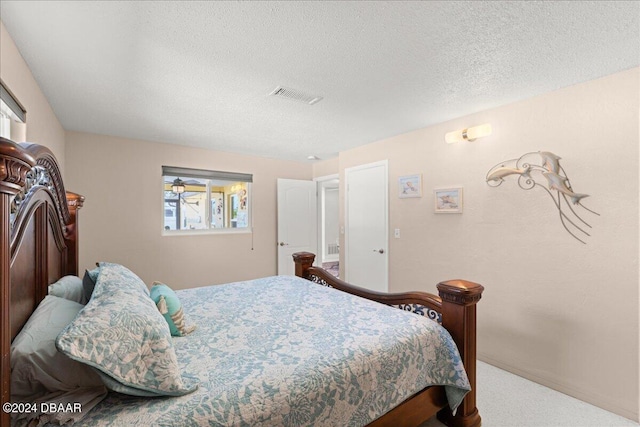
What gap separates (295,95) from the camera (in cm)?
243

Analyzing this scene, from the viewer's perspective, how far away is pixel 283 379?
3.77ft

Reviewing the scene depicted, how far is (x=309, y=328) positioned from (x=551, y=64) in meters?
2.26

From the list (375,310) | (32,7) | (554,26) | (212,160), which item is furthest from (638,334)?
(212,160)

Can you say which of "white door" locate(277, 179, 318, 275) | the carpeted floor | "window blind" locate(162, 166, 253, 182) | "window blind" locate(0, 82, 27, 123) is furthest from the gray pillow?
"white door" locate(277, 179, 318, 275)

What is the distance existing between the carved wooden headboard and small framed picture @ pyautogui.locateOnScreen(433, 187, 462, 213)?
9.93 feet

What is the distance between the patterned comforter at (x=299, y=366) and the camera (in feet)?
3.30

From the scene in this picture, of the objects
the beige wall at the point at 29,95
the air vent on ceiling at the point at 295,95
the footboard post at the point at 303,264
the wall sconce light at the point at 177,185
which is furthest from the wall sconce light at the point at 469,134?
the wall sconce light at the point at 177,185

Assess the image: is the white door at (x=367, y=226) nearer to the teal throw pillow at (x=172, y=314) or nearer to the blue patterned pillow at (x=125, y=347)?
the teal throw pillow at (x=172, y=314)

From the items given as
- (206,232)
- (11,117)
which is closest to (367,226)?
(206,232)

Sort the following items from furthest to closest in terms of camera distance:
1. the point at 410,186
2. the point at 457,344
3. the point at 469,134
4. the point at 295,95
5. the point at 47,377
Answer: the point at 410,186
the point at 469,134
the point at 295,95
the point at 457,344
the point at 47,377

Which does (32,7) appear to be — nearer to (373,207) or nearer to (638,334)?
(373,207)

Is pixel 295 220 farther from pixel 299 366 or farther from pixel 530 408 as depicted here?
pixel 299 366

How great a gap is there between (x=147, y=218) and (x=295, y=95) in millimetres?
2689

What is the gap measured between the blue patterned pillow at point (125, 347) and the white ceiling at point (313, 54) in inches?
54.8
